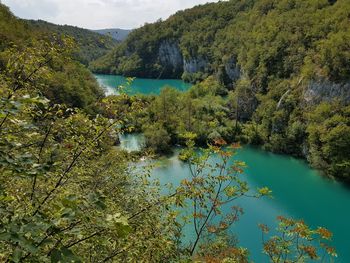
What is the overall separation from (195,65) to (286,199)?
89.7 meters

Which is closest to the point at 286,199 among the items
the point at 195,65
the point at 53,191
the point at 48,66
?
the point at 48,66

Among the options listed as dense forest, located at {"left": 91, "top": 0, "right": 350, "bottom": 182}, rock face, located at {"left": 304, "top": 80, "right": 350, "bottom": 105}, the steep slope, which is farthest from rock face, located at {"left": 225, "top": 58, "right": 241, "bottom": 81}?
the steep slope

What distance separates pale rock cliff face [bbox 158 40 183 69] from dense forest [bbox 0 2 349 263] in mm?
99185

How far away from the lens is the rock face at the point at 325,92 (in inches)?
1684

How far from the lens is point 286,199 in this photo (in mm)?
33188

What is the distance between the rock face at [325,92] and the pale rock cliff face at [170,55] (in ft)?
306

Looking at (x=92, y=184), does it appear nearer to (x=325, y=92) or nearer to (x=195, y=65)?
(x=325, y=92)

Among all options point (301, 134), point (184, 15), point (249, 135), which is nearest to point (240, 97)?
point (249, 135)

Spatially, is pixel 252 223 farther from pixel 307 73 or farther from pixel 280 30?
pixel 280 30

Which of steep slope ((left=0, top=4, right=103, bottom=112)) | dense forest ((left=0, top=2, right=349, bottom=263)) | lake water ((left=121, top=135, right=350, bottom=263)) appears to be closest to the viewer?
dense forest ((left=0, top=2, right=349, bottom=263))

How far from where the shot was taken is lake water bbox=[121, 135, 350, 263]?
26.3 metres

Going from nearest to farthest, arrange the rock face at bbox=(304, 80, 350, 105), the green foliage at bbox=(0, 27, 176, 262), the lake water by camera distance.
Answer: the green foliage at bbox=(0, 27, 176, 262)
the lake water
the rock face at bbox=(304, 80, 350, 105)

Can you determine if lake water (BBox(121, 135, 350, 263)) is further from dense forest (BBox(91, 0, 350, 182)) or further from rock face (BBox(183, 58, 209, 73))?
rock face (BBox(183, 58, 209, 73))

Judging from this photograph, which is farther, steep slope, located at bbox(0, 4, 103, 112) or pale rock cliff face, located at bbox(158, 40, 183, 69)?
pale rock cliff face, located at bbox(158, 40, 183, 69)
